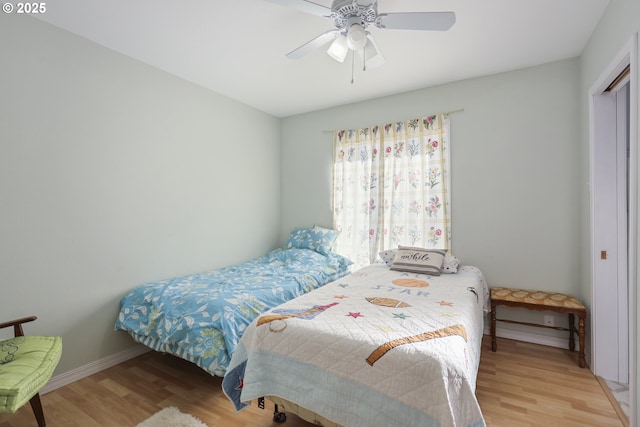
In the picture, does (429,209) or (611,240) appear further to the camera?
(429,209)

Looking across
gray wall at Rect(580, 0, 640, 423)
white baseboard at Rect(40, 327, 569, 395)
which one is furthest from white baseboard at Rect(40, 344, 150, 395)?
gray wall at Rect(580, 0, 640, 423)

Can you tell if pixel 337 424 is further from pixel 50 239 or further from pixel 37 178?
pixel 37 178

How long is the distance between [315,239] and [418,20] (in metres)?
2.59

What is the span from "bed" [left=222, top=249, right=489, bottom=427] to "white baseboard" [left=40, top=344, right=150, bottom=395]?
59.5 inches

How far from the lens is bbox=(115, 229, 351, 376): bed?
202 cm

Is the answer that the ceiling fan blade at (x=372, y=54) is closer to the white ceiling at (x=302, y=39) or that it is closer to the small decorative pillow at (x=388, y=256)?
the white ceiling at (x=302, y=39)

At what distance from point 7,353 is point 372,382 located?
208 cm

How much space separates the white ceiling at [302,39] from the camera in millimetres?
2068

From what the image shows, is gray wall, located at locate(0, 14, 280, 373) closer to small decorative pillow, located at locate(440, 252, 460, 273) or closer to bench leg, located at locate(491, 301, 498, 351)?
small decorative pillow, located at locate(440, 252, 460, 273)

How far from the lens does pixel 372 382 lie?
135 centimetres

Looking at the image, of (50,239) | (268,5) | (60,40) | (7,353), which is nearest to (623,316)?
(268,5)

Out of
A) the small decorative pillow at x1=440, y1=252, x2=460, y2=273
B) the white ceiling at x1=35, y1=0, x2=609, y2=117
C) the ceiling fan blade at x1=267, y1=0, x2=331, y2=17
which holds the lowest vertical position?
the small decorative pillow at x1=440, y1=252, x2=460, y2=273

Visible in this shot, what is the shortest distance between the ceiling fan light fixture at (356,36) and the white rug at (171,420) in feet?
8.38

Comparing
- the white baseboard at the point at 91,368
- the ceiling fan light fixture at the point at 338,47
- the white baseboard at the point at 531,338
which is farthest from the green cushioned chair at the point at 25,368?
the white baseboard at the point at 531,338
